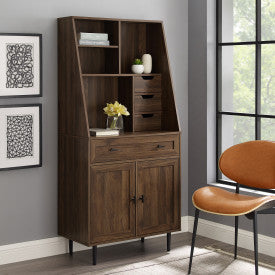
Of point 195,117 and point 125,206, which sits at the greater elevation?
point 195,117

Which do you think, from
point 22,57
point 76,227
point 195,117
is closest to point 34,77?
point 22,57

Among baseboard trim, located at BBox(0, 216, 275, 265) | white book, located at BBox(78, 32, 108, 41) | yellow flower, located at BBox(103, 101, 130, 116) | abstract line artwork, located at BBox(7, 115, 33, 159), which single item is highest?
white book, located at BBox(78, 32, 108, 41)

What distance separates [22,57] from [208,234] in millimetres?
2140

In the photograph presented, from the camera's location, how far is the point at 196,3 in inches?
196

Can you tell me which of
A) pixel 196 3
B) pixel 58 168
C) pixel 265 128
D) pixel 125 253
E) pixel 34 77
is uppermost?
pixel 196 3

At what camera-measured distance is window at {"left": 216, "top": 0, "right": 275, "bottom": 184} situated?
454cm

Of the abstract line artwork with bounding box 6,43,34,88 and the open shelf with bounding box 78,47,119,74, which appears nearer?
the abstract line artwork with bounding box 6,43,34,88

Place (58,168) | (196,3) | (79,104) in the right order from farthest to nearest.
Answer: (196,3) → (58,168) → (79,104)

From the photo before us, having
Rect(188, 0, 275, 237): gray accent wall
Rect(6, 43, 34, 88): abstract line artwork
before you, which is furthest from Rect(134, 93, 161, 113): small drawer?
Rect(6, 43, 34, 88): abstract line artwork

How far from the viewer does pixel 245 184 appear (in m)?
4.30

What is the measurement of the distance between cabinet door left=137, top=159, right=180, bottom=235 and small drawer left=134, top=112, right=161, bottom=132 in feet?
1.10

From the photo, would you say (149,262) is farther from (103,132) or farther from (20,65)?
(20,65)

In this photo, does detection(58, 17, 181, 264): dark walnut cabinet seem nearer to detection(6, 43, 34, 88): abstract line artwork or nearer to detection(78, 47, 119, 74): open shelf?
detection(78, 47, 119, 74): open shelf

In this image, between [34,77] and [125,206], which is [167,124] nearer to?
[125,206]
